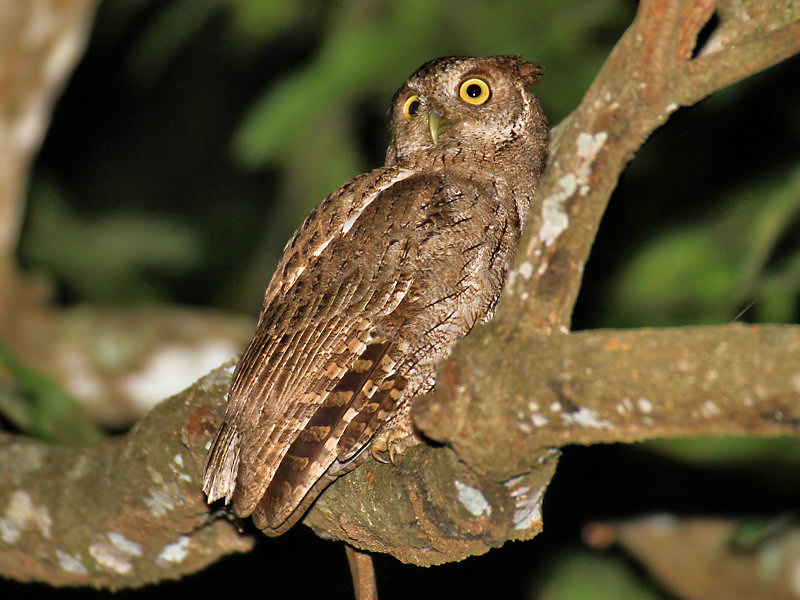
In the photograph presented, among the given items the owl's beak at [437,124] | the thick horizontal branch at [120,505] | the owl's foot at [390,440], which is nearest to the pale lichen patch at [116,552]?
the thick horizontal branch at [120,505]

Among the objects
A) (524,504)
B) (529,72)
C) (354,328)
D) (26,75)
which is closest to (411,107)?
(529,72)

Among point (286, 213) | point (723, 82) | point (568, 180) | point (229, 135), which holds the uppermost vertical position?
point (229, 135)

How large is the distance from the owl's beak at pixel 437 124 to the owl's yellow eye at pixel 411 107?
171mm

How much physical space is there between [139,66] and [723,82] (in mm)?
5014

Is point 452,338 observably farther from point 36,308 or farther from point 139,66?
point 139,66

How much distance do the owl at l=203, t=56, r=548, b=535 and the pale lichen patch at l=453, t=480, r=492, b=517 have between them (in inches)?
23.6

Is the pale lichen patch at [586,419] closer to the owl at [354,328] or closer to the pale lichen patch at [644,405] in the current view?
the pale lichen patch at [644,405]

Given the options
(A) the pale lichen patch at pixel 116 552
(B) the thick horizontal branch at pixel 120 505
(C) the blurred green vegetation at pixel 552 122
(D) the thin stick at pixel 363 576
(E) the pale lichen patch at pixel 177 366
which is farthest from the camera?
(E) the pale lichen patch at pixel 177 366

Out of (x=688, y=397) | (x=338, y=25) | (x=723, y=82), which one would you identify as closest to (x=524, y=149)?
(x=723, y=82)

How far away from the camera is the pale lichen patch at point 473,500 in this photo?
6.08 feet

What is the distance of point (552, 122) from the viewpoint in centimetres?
468

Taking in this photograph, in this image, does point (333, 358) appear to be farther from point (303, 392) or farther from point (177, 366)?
point (177, 366)

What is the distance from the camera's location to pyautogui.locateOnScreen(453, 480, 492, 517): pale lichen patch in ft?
6.08

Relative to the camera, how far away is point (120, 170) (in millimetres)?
8758
